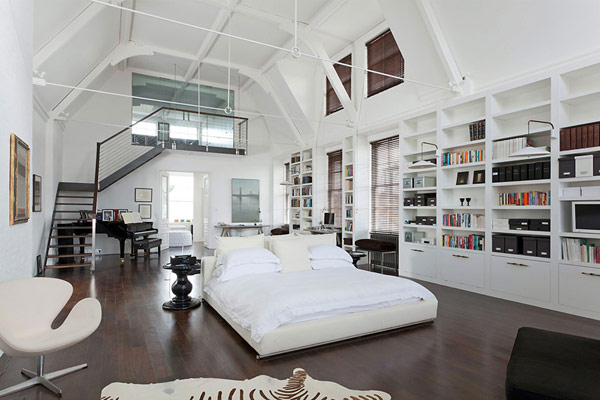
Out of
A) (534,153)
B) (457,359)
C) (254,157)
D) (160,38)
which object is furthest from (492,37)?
(254,157)

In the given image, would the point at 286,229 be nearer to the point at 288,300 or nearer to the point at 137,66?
the point at 137,66

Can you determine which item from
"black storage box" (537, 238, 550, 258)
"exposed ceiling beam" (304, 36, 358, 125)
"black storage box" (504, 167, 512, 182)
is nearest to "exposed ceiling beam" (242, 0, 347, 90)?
"exposed ceiling beam" (304, 36, 358, 125)

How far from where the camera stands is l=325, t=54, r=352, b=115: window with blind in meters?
8.27

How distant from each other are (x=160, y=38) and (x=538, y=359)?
9.05 metres

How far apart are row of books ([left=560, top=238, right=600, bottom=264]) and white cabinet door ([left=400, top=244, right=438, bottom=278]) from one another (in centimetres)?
188

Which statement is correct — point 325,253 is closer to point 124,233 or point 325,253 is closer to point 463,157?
point 463,157

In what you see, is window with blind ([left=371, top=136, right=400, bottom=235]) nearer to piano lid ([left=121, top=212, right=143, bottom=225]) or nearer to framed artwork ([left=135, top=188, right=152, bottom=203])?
piano lid ([left=121, top=212, right=143, bottom=225])

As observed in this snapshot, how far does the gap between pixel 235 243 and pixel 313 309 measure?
1828mm

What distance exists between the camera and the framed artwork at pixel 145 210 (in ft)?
31.8

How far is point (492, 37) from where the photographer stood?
482cm

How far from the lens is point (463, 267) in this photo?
5.39 m

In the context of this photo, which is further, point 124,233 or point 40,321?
point 124,233

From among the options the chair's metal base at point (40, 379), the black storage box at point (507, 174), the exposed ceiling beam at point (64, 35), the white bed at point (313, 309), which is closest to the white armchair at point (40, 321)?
the chair's metal base at point (40, 379)

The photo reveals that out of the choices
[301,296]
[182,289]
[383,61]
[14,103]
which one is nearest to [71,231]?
[182,289]
